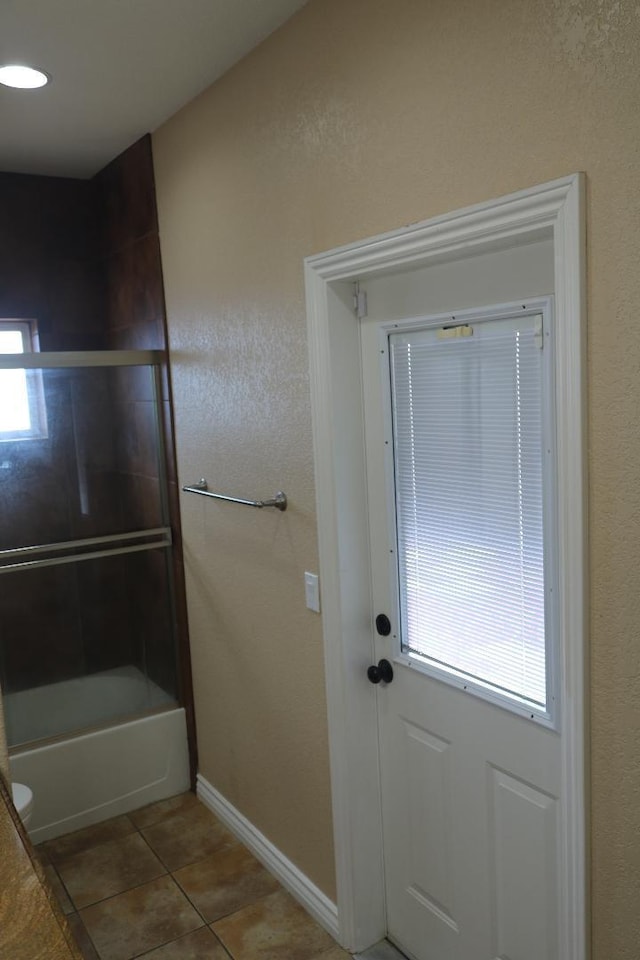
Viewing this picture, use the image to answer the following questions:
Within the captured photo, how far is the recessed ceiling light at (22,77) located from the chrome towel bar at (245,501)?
1376 millimetres

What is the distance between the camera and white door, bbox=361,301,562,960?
5.74 feet

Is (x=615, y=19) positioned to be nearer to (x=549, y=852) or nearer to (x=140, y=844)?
(x=549, y=852)

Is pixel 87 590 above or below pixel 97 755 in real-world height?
above

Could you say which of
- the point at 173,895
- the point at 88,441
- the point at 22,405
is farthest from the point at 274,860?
the point at 22,405

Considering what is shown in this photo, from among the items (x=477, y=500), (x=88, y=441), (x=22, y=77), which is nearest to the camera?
(x=477, y=500)

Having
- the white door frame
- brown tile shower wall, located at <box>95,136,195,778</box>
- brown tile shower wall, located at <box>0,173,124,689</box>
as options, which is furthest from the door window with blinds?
brown tile shower wall, located at <box>0,173,124,689</box>

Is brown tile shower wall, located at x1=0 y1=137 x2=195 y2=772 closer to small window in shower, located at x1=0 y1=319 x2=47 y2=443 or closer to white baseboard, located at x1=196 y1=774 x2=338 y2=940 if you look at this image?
small window in shower, located at x1=0 y1=319 x2=47 y2=443

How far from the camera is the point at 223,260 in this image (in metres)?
2.62

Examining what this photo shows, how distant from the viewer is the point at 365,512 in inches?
87.4

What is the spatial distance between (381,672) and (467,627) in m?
0.39

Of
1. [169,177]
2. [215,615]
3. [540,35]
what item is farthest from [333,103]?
[215,615]

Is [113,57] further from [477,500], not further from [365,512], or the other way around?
[477,500]

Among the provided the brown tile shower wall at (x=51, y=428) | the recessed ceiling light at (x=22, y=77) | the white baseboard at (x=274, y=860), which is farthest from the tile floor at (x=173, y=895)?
the recessed ceiling light at (x=22, y=77)

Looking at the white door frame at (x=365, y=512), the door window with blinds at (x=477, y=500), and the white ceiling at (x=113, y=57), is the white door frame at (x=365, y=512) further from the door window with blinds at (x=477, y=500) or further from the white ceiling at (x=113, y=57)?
the white ceiling at (x=113, y=57)
